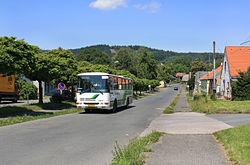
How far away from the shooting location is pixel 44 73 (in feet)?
72.6

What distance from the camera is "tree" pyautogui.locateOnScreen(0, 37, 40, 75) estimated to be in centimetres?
1464

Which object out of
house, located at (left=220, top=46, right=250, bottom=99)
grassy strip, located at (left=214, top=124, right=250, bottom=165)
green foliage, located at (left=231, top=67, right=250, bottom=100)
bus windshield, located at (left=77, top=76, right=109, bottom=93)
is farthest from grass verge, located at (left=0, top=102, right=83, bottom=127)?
house, located at (left=220, top=46, right=250, bottom=99)

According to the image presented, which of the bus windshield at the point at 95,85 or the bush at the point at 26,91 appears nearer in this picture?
the bus windshield at the point at 95,85

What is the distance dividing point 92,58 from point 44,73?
274ft

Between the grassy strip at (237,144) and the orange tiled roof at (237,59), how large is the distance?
29.0 m

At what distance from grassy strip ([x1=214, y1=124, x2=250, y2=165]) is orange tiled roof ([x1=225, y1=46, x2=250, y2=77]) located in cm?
2902

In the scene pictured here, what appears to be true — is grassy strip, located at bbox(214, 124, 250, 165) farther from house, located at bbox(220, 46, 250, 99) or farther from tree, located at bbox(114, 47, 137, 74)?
tree, located at bbox(114, 47, 137, 74)

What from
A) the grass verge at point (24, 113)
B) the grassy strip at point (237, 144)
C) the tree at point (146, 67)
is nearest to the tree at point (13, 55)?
the grass verge at point (24, 113)

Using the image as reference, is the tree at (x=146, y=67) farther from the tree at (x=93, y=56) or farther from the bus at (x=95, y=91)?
the bus at (x=95, y=91)

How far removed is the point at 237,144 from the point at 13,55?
1249 cm

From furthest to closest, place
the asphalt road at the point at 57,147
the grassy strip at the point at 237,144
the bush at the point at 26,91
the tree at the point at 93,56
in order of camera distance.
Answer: the tree at the point at 93,56
the bush at the point at 26,91
the asphalt road at the point at 57,147
the grassy strip at the point at 237,144

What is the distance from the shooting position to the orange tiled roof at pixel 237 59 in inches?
1442

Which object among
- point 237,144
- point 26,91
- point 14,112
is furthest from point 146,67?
point 237,144

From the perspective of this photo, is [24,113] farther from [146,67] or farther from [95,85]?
[146,67]
